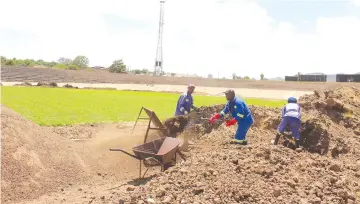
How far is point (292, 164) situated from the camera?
820 centimetres

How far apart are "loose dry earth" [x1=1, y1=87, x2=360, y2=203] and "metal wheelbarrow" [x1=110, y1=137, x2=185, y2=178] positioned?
41 cm

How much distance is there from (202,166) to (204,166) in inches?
1.6

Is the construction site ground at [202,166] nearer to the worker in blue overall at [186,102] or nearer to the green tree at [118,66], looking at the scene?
the worker in blue overall at [186,102]

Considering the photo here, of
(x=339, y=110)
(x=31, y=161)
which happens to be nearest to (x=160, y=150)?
(x=31, y=161)

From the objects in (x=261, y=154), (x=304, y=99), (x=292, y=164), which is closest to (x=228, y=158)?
(x=261, y=154)

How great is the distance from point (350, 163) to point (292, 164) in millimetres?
2703

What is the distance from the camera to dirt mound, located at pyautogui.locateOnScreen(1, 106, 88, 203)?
8.93 meters

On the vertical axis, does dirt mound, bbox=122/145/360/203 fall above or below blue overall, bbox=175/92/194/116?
below

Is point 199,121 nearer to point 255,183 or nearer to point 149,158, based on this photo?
point 149,158

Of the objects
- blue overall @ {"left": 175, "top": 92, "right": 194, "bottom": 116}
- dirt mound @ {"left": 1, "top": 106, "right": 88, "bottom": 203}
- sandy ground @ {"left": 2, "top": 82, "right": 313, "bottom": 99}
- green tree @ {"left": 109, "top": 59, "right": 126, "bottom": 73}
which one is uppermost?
green tree @ {"left": 109, "top": 59, "right": 126, "bottom": 73}

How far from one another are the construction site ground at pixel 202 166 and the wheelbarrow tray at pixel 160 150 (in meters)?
0.61

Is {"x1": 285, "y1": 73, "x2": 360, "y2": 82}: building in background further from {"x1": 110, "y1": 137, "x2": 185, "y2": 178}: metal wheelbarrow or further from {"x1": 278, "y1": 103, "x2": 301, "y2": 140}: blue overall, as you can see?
{"x1": 110, "y1": 137, "x2": 185, "y2": 178}: metal wheelbarrow

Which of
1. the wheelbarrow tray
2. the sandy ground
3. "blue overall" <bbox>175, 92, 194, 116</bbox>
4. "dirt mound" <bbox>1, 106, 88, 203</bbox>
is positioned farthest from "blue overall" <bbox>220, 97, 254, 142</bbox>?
the sandy ground

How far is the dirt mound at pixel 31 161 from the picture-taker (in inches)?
352
